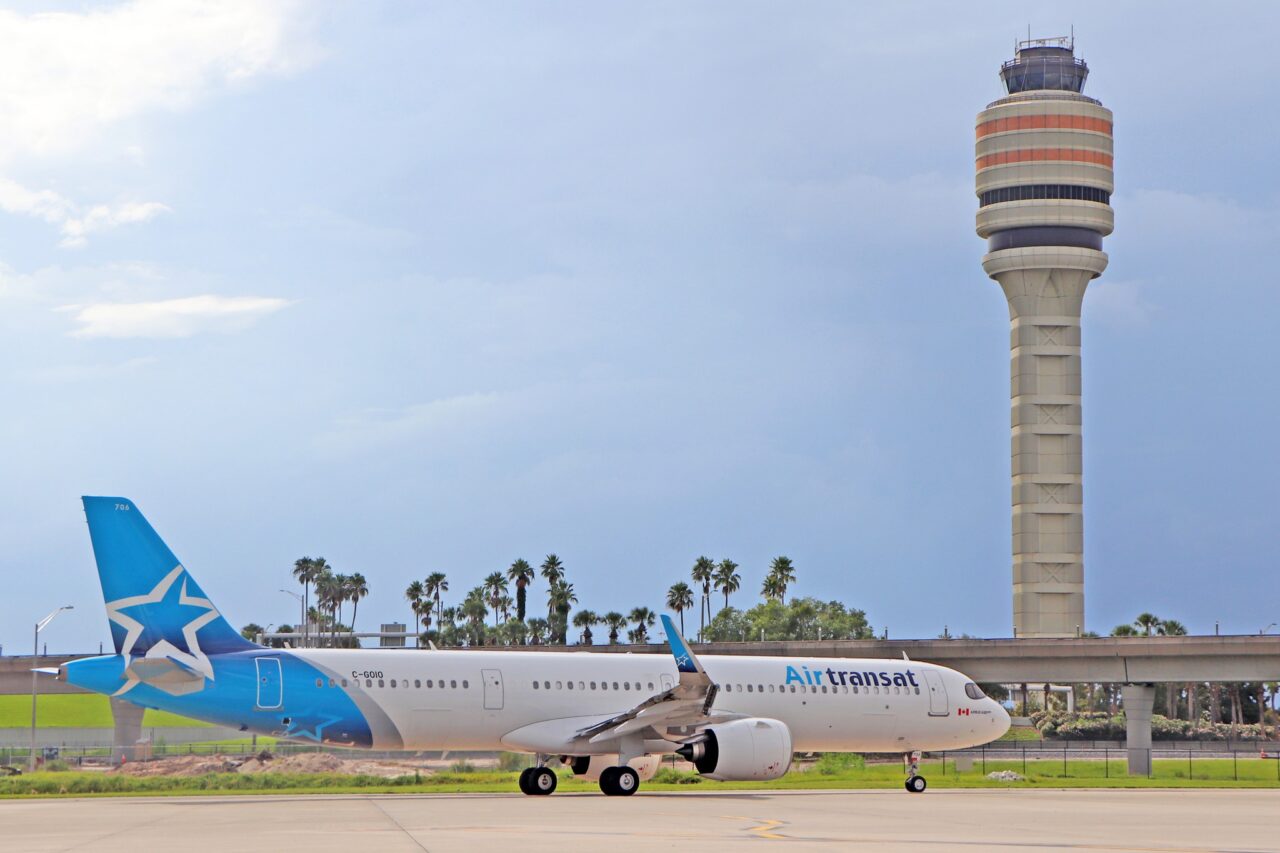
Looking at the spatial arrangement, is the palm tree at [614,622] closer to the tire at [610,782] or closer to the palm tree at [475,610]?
the palm tree at [475,610]

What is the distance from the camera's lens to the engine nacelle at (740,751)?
32312 mm

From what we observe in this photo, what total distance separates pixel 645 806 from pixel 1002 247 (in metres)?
99.5

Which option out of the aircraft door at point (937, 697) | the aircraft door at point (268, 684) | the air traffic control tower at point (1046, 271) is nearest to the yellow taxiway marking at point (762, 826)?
the aircraft door at point (268, 684)

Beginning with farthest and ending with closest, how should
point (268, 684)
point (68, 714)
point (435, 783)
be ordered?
point (68, 714) → point (435, 783) → point (268, 684)

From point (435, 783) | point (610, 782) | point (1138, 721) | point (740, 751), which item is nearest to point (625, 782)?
point (610, 782)

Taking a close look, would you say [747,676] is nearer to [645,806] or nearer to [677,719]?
[677,719]

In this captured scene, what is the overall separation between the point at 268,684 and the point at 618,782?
7323mm

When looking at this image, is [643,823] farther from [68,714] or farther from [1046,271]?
[1046,271]

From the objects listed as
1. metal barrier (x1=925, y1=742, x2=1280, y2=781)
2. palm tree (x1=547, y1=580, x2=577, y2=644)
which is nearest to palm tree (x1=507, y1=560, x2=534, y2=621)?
palm tree (x1=547, y1=580, x2=577, y2=644)

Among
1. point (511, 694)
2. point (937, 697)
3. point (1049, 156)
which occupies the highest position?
point (1049, 156)

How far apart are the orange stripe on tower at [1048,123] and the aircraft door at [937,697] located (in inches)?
3460

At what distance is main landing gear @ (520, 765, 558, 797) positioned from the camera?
33375mm

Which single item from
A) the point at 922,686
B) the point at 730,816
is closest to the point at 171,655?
the point at 730,816

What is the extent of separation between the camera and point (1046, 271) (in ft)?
400
